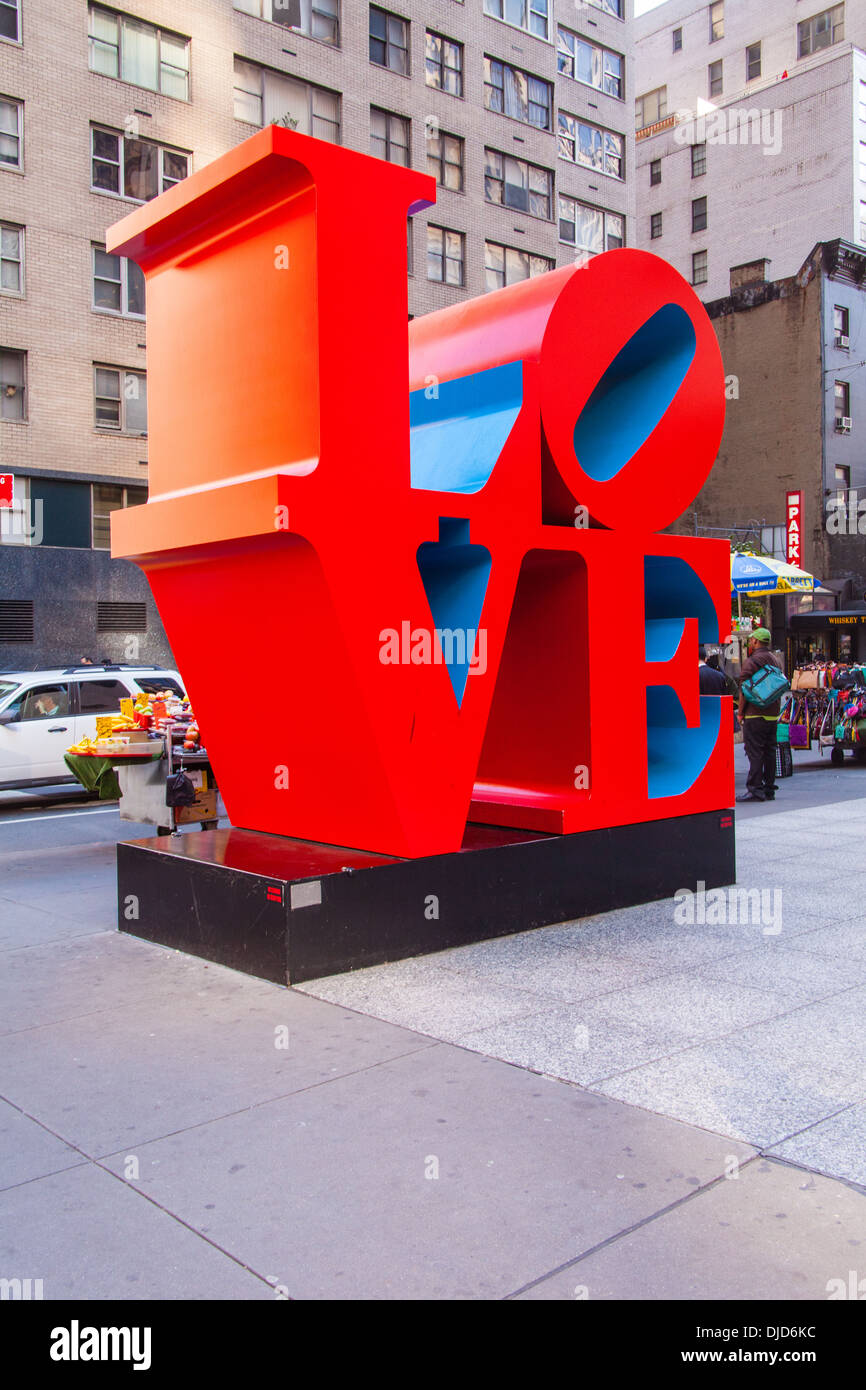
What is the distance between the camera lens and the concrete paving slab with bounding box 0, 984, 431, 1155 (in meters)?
4.53

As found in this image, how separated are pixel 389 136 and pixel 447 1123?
32104mm

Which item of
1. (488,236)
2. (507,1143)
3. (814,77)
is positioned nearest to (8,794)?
(507,1143)

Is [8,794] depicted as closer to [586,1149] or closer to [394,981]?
[394,981]

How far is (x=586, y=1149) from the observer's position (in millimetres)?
4121

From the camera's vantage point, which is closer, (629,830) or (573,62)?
(629,830)

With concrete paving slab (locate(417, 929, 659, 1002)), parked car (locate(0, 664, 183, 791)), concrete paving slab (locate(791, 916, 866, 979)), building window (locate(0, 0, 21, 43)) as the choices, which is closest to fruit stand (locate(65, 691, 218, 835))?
parked car (locate(0, 664, 183, 791))

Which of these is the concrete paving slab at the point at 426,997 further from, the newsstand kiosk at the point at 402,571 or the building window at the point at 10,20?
the building window at the point at 10,20

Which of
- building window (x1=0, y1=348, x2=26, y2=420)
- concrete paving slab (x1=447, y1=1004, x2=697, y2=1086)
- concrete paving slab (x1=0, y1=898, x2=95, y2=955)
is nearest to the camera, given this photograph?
concrete paving slab (x1=447, y1=1004, x2=697, y2=1086)

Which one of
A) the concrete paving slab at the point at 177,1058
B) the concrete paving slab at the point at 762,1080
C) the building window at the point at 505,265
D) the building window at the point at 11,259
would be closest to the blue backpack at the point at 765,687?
the concrete paving slab at the point at 762,1080

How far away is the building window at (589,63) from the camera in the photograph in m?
37.3

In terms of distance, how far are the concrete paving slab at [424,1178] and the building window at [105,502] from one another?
23.7 meters

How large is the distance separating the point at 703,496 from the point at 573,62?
14920 millimetres

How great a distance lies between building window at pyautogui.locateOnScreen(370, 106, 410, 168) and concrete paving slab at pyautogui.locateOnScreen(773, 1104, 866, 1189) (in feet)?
102

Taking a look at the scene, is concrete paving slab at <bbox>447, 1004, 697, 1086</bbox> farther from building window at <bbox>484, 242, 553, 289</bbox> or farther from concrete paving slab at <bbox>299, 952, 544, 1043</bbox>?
building window at <bbox>484, 242, 553, 289</bbox>
